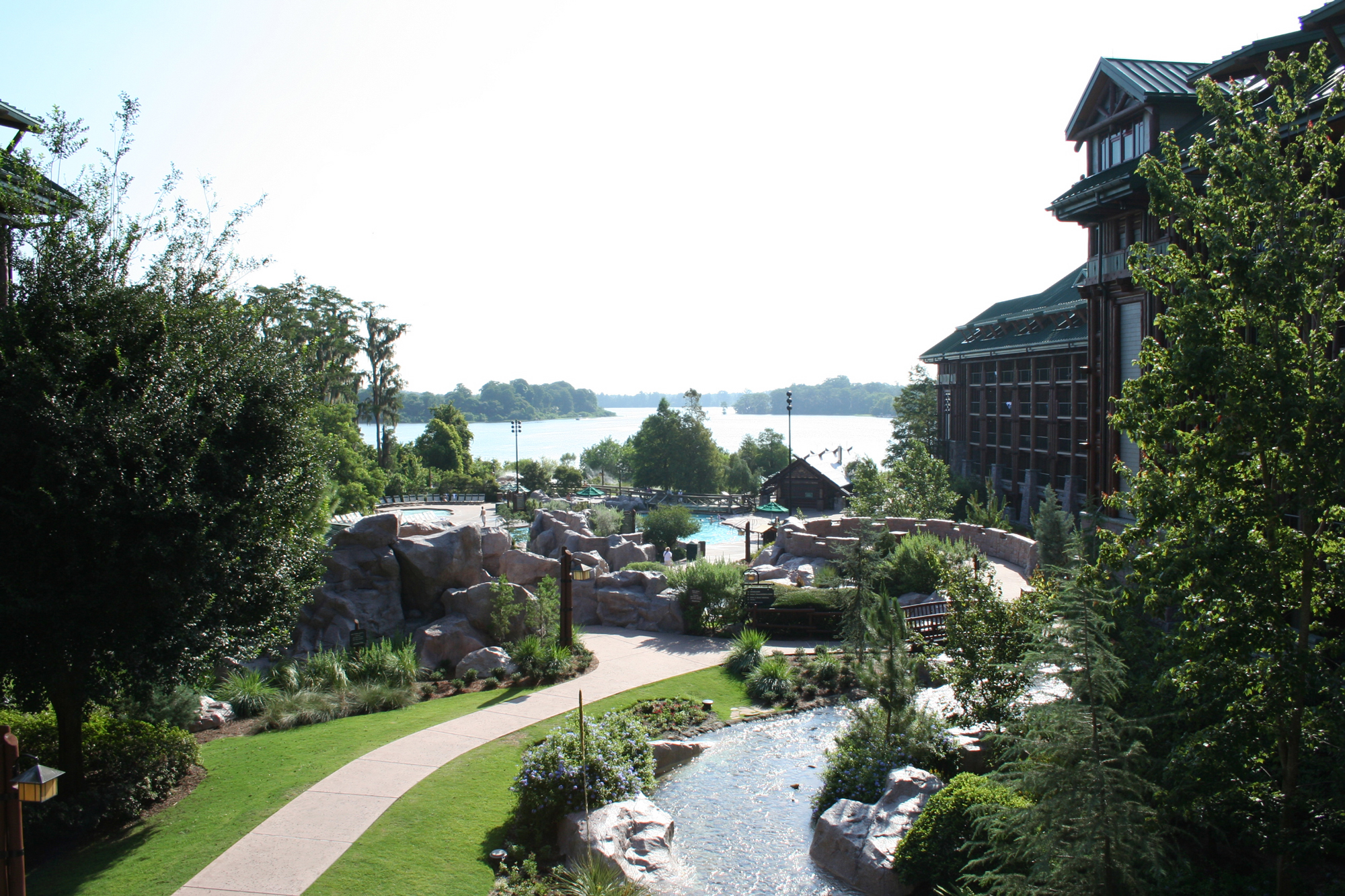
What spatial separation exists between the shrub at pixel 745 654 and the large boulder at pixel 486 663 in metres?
4.90

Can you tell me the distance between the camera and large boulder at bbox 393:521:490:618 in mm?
21359

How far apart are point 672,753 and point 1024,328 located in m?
41.5

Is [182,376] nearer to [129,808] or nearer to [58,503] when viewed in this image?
[58,503]

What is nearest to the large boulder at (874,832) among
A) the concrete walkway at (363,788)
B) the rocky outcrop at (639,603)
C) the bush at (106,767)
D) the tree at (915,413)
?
the concrete walkway at (363,788)

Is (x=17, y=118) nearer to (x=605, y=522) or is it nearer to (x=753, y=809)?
(x=753, y=809)

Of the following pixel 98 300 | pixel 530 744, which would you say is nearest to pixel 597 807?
pixel 530 744

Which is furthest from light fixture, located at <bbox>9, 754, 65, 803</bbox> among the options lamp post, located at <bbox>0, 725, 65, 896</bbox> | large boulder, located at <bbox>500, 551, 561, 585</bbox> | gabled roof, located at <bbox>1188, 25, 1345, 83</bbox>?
gabled roof, located at <bbox>1188, 25, 1345, 83</bbox>

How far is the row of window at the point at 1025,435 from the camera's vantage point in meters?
43.5

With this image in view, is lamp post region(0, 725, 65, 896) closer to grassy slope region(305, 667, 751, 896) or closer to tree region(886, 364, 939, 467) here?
grassy slope region(305, 667, 751, 896)

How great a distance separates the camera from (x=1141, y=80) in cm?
2392

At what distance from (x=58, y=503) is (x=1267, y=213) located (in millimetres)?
12126

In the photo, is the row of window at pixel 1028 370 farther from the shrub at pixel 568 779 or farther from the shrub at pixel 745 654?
the shrub at pixel 568 779

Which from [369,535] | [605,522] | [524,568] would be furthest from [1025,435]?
[369,535]

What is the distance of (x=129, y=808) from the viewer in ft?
32.7
